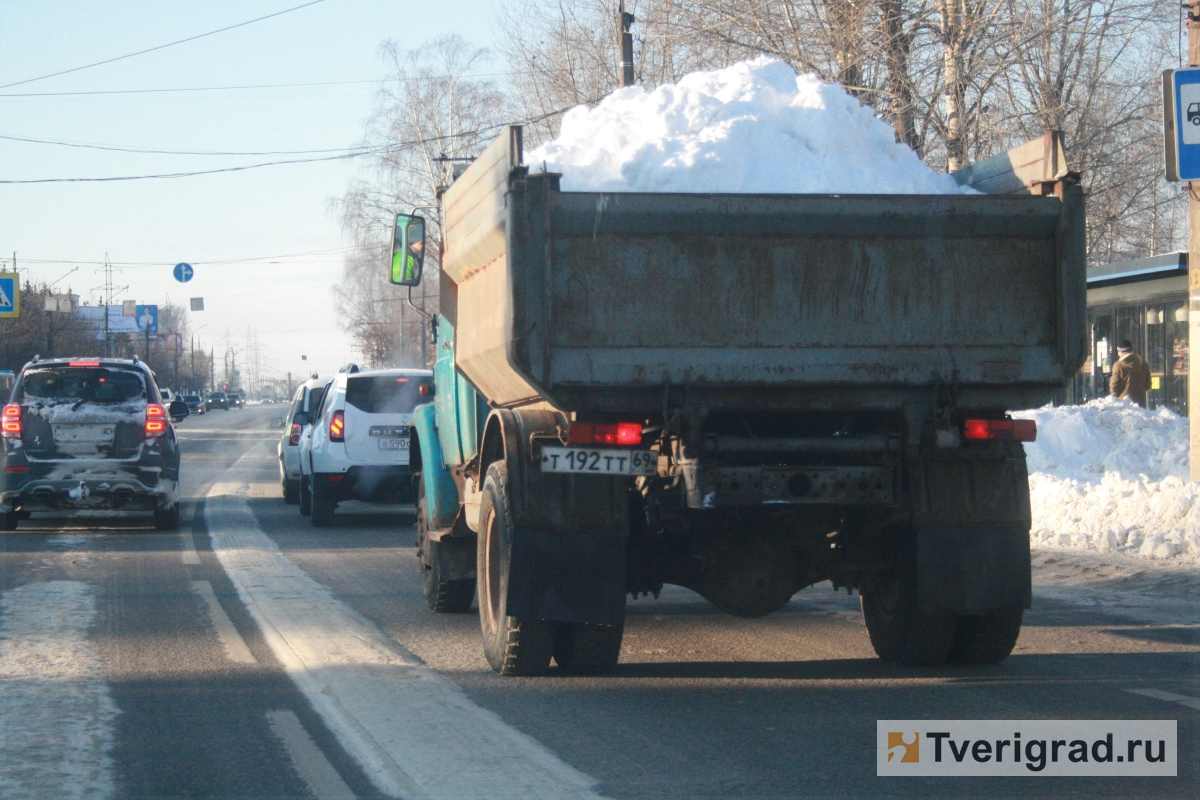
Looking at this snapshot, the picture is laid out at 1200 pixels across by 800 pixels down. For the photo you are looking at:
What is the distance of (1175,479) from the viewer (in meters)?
11.2

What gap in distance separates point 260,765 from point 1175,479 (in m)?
8.78

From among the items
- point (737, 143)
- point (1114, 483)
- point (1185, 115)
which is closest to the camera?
point (737, 143)

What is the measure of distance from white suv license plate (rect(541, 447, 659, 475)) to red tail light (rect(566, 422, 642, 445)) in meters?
0.04

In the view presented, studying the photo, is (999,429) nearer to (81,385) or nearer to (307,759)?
(307,759)

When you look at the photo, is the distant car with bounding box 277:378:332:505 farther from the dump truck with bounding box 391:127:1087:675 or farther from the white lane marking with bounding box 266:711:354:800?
the white lane marking with bounding box 266:711:354:800

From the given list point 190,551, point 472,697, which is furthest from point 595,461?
point 190,551

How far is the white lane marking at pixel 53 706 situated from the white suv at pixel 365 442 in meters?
5.66

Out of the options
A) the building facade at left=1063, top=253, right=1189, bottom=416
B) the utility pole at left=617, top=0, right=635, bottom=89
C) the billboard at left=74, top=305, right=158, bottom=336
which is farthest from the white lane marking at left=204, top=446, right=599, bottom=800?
the billboard at left=74, top=305, right=158, bottom=336

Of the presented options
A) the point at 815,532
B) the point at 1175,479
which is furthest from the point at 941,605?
the point at 1175,479

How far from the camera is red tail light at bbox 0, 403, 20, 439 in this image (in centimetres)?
1388

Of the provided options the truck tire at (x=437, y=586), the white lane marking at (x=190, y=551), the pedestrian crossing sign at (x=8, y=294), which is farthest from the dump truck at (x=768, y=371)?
the pedestrian crossing sign at (x=8, y=294)

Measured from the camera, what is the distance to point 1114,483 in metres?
11.9

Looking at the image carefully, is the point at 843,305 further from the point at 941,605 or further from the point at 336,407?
the point at 336,407

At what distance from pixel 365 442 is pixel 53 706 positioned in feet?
29.3
